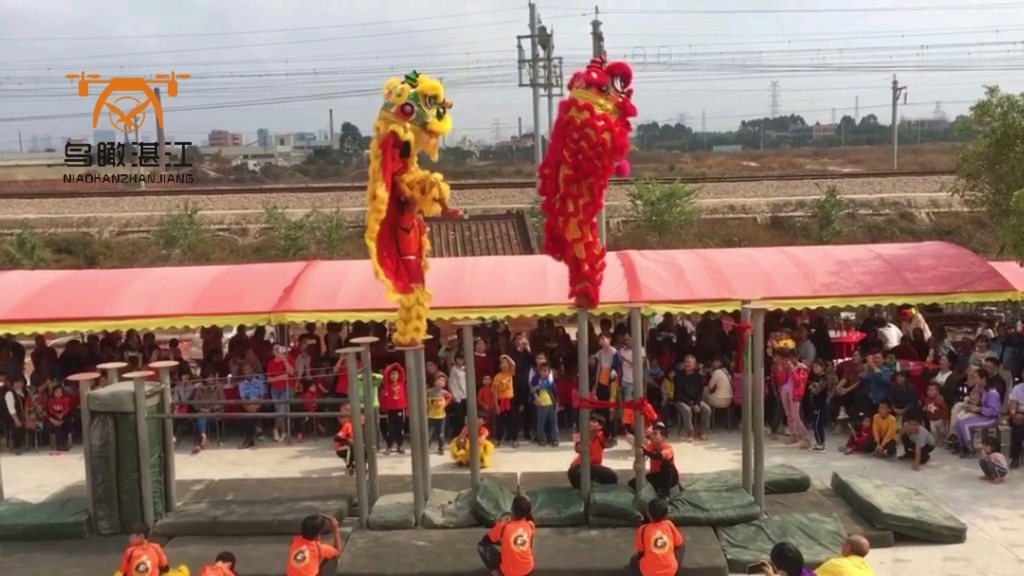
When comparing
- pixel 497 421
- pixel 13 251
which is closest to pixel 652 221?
pixel 497 421

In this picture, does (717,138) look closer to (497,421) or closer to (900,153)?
(900,153)

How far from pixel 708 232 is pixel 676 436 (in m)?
15.8

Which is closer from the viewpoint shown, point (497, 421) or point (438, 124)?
point (438, 124)

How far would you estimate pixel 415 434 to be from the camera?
27.1ft

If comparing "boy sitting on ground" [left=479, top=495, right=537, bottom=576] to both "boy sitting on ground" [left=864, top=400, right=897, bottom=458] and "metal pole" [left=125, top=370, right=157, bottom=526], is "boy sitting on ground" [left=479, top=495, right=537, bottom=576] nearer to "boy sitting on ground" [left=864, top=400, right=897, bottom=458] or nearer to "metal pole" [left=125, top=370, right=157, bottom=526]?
"metal pole" [left=125, top=370, right=157, bottom=526]

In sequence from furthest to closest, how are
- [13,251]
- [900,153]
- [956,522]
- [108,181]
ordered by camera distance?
[900,153]
[108,181]
[13,251]
[956,522]

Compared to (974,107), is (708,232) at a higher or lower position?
lower

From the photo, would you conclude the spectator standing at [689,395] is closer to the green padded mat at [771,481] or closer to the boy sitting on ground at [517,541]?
the green padded mat at [771,481]

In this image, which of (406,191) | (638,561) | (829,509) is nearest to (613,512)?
(638,561)

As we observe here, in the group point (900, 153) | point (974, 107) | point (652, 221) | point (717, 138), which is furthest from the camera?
point (717, 138)

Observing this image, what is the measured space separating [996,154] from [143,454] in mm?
11431

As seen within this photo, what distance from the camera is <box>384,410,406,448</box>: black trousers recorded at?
11.1 meters

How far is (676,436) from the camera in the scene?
1170cm

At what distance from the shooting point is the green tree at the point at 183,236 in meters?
24.6
